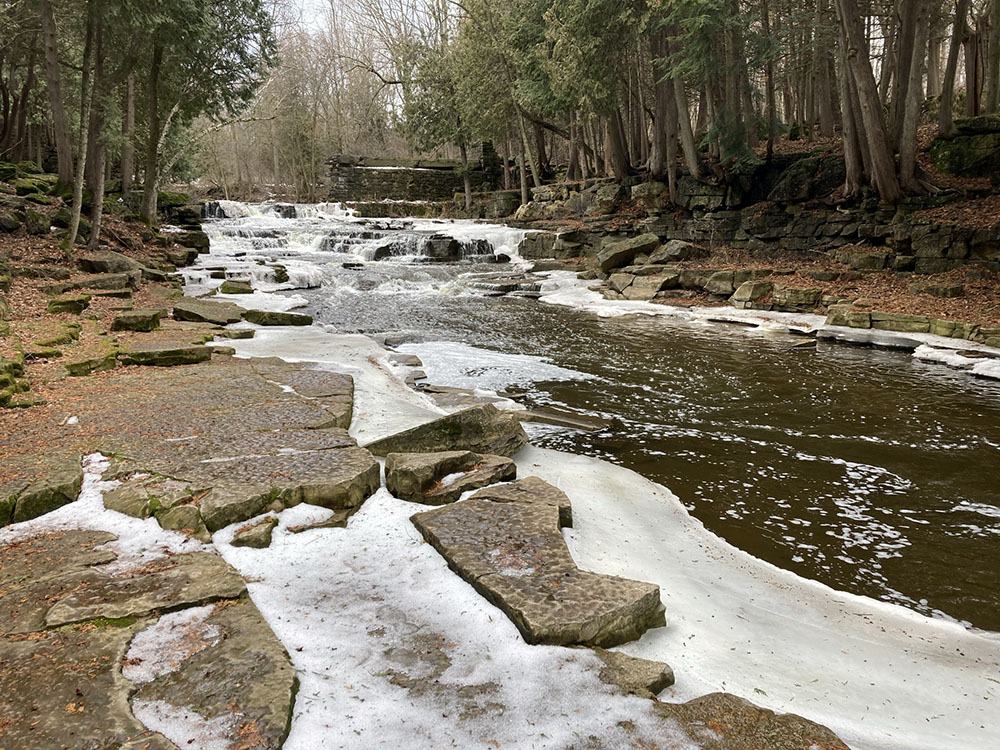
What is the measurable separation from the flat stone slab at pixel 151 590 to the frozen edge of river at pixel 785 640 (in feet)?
5.62

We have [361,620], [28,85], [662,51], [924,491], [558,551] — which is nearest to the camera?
[361,620]

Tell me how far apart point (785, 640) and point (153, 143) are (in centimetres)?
1913

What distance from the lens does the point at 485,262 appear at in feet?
70.1

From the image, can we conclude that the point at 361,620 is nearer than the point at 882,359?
Yes

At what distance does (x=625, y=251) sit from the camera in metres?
17.4

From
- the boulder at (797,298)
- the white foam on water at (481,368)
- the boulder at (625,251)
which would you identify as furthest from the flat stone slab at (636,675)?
the boulder at (625,251)

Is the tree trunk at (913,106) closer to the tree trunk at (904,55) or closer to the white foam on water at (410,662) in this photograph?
the tree trunk at (904,55)

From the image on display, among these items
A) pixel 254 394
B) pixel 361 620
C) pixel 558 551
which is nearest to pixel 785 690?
pixel 558 551

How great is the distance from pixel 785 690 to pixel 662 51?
1912 centimetres

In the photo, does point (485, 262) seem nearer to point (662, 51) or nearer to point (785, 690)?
point (662, 51)

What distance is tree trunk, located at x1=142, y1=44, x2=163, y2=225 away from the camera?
51.6 ft

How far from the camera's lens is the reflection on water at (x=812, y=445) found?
12.6 feet

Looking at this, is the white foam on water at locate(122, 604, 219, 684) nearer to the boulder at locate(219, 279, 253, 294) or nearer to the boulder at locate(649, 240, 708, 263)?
the boulder at locate(219, 279, 253, 294)

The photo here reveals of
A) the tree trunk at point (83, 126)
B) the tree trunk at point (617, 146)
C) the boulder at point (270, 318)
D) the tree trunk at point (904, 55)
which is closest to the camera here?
the boulder at point (270, 318)
